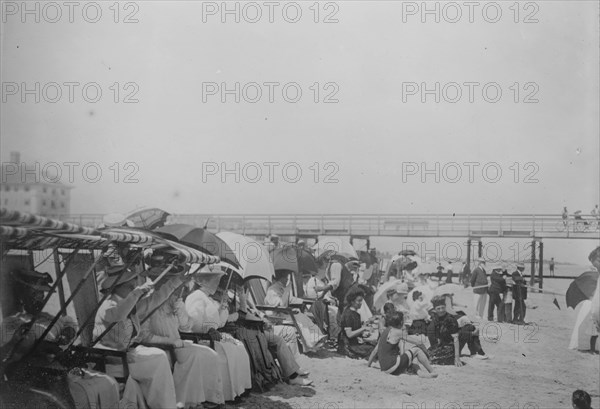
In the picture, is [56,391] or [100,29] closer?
[56,391]

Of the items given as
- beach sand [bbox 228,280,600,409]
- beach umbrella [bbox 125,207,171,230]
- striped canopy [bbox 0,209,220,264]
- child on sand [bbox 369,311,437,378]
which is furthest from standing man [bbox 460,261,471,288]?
beach umbrella [bbox 125,207,171,230]

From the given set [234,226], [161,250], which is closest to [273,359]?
[234,226]

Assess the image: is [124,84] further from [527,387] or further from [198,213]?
[527,387]

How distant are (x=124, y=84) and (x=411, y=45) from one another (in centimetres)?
214

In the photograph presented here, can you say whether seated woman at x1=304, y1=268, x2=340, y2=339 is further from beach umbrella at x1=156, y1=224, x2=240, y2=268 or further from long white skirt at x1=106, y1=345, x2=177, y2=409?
long white skirt at x1=106, y1=345, x2=177, y2=409

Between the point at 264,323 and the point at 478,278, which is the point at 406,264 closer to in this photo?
the point at 478,278

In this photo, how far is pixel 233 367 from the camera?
3.87 meters

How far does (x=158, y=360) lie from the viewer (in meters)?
3.28

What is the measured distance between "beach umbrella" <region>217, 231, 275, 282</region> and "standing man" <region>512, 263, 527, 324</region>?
201cm

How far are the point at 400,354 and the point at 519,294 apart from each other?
1.09m

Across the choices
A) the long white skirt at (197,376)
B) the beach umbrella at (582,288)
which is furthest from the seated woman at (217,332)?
the beach umbrella at (582,288)

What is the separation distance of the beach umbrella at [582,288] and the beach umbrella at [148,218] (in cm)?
315

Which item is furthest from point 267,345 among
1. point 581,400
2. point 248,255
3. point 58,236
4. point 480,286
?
point 581,400

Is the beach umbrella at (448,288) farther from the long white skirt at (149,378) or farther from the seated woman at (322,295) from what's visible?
the long white skirt at (149,378)
